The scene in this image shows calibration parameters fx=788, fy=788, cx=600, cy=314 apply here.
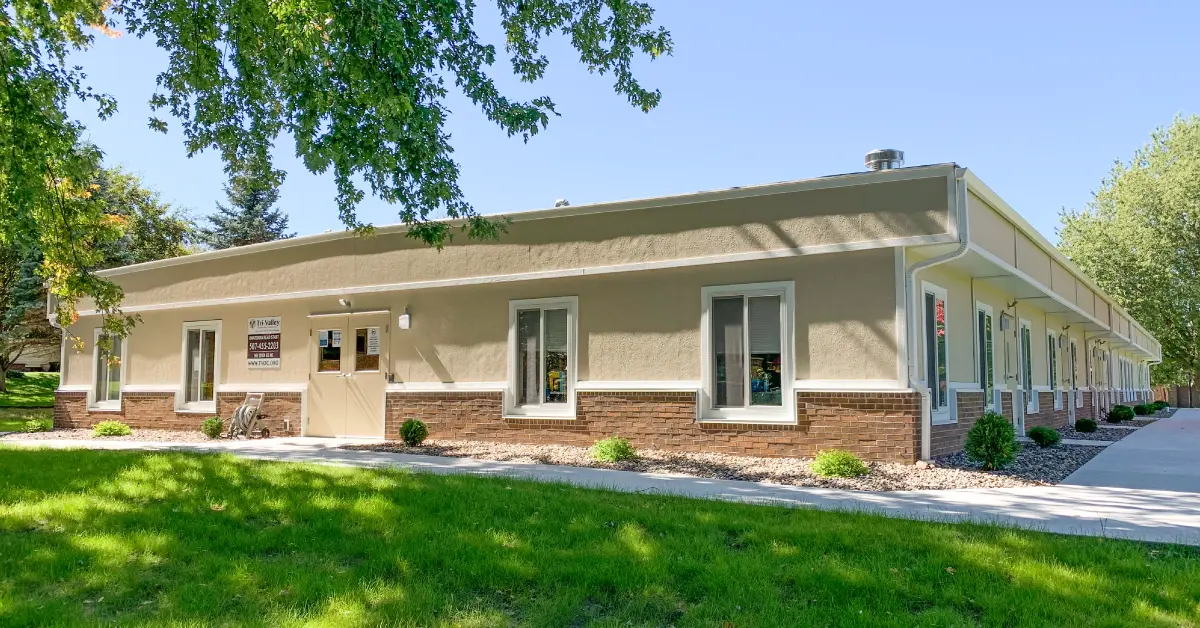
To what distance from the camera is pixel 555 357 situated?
12.2 m

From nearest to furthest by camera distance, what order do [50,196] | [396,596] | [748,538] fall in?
[396,596], [748,538], [50,196]

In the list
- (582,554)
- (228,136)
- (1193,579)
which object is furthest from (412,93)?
(1193,579)

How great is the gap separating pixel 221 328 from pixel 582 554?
12945mm

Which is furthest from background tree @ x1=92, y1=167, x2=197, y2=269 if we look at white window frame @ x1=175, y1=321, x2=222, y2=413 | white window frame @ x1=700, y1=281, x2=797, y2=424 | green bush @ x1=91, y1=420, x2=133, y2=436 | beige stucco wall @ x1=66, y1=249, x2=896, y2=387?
white window frame @ x1=700, y1=281, x2=797, y2=424

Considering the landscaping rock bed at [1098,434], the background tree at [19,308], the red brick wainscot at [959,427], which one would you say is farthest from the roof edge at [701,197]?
the background tree at [19,308]

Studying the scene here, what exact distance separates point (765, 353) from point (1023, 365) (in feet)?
27.9

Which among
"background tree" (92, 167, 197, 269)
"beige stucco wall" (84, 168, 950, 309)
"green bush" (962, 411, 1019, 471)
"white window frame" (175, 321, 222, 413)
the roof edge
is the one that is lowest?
"green bush" (962, 411, 1019, 471)

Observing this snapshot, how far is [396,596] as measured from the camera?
4285 mm

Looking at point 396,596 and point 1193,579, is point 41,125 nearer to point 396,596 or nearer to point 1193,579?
point 396,596

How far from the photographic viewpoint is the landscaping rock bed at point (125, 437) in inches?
550

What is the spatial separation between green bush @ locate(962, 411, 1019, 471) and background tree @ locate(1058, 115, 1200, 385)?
3095 centimetres

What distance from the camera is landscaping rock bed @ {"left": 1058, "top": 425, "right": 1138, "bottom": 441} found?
49.5 ft

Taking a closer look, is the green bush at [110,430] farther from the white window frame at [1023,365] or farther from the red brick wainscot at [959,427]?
the white window frame at [1023,365]

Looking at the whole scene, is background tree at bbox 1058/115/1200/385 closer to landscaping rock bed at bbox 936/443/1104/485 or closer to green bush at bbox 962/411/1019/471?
landscaping rock bed at bbox 936/443/1104/485
